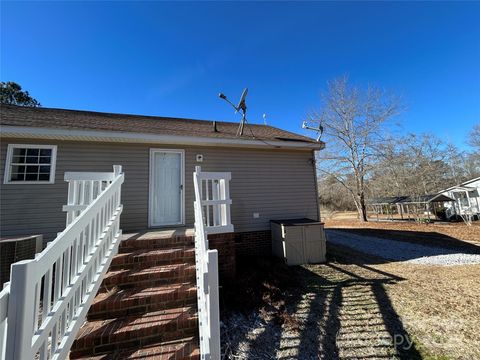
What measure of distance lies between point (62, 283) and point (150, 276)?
110cm

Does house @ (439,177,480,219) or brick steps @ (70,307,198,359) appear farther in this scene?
house @ (439,177,480,219)

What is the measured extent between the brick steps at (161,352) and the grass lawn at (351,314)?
552 millimetres

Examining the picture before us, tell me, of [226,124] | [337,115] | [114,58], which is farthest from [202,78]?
[337,115]

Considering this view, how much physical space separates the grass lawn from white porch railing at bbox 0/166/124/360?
182cm

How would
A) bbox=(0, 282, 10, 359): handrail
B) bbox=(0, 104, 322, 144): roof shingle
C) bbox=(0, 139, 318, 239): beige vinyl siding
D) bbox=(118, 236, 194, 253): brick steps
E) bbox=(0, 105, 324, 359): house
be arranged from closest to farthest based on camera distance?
bbox=(0, 282, 10, 359): handrail → bbox=(0, 105, 324, 359): house → bbox=(118, 236, 194, 253): brick steps → bbox=(0, 139, 318, 239): beige vinyl siding → bbox=(0, 104, 322, 144): roof shingle

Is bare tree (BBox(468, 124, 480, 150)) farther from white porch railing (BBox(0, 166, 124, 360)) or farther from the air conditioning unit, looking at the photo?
white porch railing (BBox(0, 166, 124, 360))

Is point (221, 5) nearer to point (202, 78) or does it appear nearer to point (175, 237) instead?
point (202, 78)

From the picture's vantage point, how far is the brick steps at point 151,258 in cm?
335

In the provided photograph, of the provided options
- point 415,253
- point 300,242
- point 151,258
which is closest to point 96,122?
point 151,258

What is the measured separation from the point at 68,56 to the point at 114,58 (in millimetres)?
1424

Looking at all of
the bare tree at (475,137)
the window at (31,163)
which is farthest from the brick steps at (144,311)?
the bare tree at (475,137)

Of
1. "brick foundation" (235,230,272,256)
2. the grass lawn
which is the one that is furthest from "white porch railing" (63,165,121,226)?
"brick foundation" (235,230,272,256)

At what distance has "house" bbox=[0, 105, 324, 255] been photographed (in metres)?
4.98

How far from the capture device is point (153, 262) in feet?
11.3
